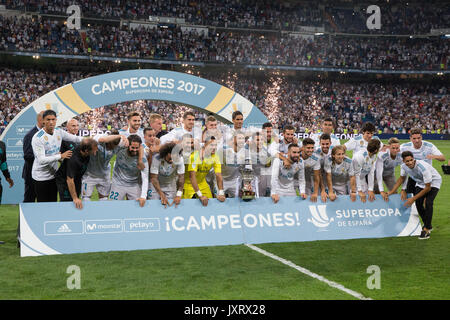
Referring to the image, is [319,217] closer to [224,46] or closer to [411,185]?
[411,185]

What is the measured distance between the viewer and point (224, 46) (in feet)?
145

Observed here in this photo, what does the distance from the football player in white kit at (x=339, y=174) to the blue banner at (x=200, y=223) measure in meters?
0.29

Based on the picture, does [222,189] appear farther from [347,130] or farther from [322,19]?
[322,19]

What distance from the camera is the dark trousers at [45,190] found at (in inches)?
297

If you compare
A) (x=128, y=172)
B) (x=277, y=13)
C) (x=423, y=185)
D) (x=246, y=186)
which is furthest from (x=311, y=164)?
(x=277, y=13)

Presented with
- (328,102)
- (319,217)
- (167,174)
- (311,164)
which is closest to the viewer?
(167,174)

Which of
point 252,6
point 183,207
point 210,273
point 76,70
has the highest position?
point 252,6

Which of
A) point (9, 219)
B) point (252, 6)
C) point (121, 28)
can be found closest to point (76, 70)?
point (121, 28)

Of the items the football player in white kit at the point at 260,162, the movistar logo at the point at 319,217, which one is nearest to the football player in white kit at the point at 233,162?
the football player in white kit at the point at 260,162

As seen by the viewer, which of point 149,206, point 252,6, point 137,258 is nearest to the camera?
point 137,258

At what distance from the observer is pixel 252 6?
47.8 meters

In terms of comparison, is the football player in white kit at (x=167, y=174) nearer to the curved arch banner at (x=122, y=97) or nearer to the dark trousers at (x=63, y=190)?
the dark trousers at (x=63, y=190)

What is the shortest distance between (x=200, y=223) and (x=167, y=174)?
1.00m

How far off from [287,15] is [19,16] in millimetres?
25404
